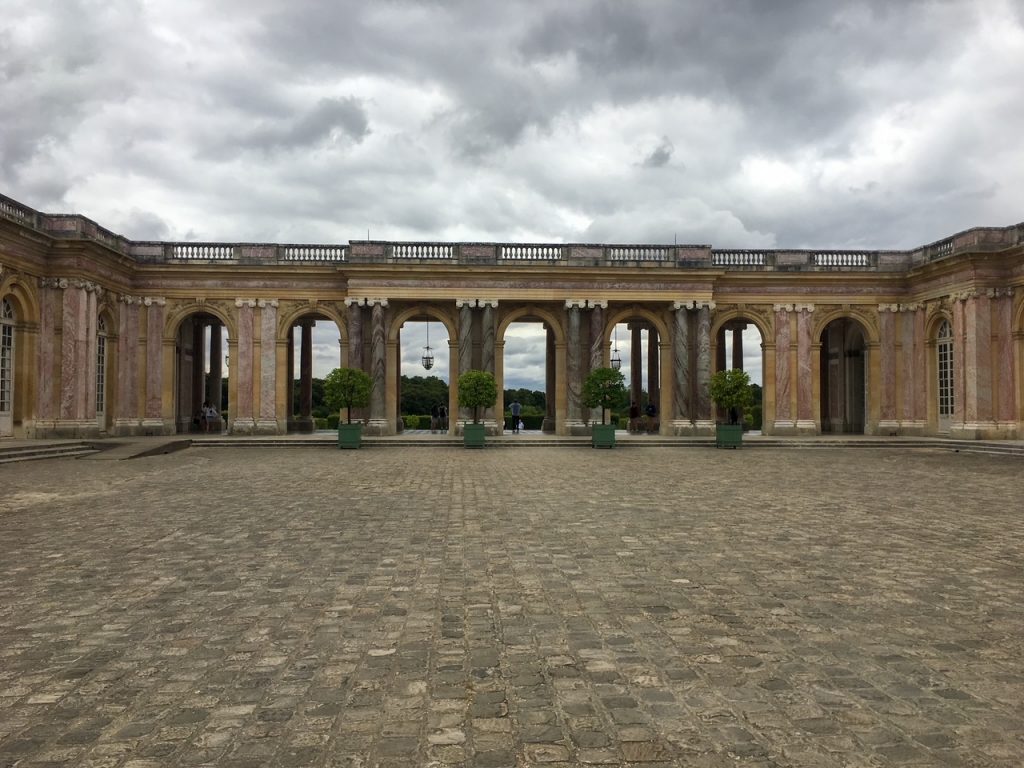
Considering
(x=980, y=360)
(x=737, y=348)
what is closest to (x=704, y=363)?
(x=737, y=348)

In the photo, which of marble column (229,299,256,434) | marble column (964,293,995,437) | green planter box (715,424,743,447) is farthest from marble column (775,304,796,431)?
marble column (229,299,256,434)

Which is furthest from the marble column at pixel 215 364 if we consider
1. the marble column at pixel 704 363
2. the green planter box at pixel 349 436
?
the marble column at pixel 704 363

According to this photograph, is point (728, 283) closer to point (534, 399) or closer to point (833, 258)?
point (833, 258)

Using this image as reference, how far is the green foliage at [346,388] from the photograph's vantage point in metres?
22.4

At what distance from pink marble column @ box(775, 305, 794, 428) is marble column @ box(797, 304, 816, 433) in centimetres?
39

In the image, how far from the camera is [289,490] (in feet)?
35.1

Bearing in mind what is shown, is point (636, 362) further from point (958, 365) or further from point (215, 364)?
point (215, 364)

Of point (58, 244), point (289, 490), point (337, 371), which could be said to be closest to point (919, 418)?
point (337, 371)

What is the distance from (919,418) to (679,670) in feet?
88.2

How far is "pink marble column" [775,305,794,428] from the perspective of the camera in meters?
26.6

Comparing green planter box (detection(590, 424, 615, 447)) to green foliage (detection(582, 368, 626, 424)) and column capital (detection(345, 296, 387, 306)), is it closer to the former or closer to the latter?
green foliage (detection(582, 368, 626, 424))

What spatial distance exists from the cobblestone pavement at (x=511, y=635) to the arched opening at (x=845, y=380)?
21.5m

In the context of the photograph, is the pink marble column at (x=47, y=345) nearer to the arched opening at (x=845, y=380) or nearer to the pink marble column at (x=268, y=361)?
the pink marble column at (x=268, y=361)

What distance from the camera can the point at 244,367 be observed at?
25.9 m
